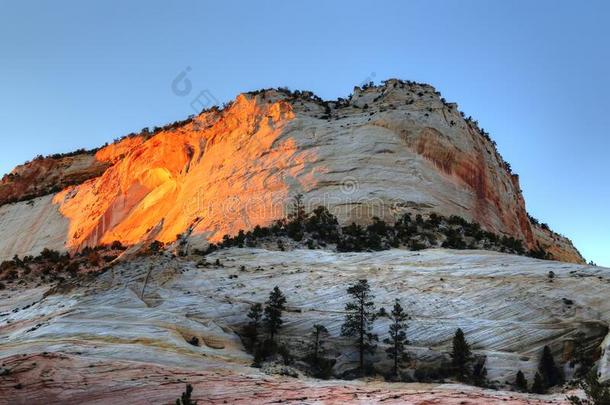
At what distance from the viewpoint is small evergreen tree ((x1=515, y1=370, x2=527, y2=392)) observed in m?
24.5

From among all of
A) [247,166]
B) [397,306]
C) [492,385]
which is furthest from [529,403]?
→ [247,166]

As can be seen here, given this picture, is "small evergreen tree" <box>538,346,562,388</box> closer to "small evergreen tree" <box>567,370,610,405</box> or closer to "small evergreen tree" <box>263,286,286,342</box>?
"small evergreen tree" <box>567,370,610,405</box>

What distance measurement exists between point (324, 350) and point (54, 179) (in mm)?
76928

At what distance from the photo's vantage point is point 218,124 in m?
70.2

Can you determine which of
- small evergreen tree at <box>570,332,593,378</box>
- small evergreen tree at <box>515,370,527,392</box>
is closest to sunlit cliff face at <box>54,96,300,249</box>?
small evergreen tree at <box>570,332,593,378</box>

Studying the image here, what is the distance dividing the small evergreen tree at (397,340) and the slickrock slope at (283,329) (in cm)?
43

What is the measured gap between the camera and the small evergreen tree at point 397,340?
27.8 metres

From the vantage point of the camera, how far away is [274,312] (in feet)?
99.0

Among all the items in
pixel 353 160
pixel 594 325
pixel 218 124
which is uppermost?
pixel 218 124

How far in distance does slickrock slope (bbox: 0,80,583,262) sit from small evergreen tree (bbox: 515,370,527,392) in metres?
25.7

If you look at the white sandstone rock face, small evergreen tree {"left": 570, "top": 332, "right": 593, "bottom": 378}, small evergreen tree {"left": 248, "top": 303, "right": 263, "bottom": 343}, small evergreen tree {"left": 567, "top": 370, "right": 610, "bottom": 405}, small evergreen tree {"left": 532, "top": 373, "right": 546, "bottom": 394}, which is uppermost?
the white sandstone rock face

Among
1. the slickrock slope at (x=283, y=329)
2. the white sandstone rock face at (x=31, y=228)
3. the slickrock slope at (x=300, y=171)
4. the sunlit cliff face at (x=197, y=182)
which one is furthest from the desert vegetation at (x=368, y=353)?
the white sandstone rock face at (x=31, y=228)

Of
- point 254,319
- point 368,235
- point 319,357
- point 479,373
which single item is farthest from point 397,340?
point 368,235

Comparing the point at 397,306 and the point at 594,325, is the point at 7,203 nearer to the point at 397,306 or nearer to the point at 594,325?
the point at 397,306
